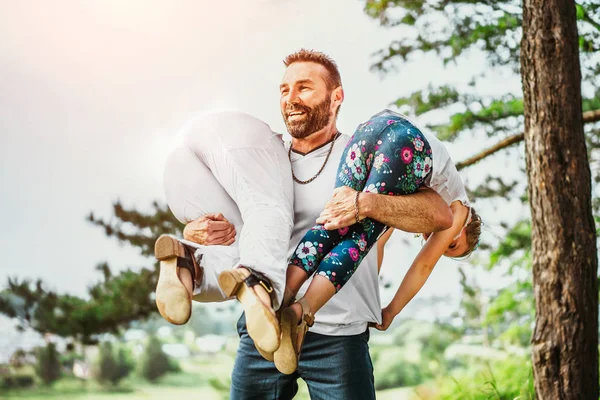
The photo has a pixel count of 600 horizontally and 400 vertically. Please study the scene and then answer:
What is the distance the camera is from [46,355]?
6109mm

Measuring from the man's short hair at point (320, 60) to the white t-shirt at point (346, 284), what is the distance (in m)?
0.15

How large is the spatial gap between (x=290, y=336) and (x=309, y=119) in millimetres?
580

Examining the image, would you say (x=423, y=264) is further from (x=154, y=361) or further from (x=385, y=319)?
(x=154, y=361)

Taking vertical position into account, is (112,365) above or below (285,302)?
below

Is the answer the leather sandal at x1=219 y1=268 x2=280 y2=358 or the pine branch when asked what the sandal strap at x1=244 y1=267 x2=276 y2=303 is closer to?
the leather sandal at x1=219 y1=268 x2=280 y2=358

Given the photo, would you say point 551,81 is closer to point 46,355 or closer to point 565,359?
point 565,359

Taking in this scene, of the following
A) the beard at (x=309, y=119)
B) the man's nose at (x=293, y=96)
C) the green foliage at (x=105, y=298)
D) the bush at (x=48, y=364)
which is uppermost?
the man's nose at (x=293, y=96)

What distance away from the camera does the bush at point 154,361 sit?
6.47m

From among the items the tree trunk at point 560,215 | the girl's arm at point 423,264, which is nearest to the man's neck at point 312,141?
the girl's arm at point 423,264

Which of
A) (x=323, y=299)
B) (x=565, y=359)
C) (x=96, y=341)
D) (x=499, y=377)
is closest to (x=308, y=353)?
(x=323, y=299)

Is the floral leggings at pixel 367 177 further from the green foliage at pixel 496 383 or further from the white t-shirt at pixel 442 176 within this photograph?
the green foliage at pixel 496 383

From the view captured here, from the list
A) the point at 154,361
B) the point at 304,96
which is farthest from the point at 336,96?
the point at 154,361

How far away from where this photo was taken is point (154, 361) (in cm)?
653

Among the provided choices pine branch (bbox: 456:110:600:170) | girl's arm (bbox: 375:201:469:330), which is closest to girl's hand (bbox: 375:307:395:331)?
girl's arm (bbox: 375:201:469:330)
